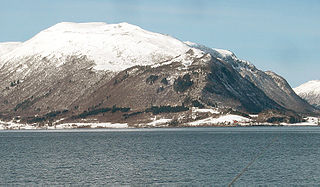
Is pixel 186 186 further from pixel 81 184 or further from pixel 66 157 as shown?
pixel 66 157

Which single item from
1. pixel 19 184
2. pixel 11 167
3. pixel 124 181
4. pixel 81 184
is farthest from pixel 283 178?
pixel 11 167

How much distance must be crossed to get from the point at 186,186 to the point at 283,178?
79.7 ft

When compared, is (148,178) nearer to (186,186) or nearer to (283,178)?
(186,186)

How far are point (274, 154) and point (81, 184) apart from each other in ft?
302

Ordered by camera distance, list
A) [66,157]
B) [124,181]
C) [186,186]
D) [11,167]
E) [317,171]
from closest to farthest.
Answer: [186,186] < [124,181] < [317,171] < [11,167] < [66,157]

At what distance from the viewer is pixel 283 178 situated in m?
125

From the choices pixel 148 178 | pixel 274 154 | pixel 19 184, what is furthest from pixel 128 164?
pixel 274 154

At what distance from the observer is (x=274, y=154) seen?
192m

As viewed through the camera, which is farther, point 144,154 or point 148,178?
point 144,154

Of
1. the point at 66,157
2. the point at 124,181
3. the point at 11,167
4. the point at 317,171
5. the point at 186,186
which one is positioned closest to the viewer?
the point at 186,186

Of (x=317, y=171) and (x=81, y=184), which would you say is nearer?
(x=81, y=184)

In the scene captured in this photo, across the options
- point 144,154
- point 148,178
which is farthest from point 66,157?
point 148,178

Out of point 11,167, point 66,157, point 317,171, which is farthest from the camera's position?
point 66,157

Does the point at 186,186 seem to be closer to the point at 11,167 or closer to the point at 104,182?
the point at 104,182
